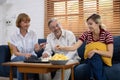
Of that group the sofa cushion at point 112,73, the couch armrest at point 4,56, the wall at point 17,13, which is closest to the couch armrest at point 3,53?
the couch armrest at point 4,56

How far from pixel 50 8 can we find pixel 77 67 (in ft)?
5.23

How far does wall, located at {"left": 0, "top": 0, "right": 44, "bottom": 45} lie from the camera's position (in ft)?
13.2

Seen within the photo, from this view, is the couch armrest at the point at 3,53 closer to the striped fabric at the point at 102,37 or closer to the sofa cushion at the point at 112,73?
the striped fabric at the point at 102,37

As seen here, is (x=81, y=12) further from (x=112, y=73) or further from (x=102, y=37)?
(x=112, y=73)

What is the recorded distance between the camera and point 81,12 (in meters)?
3.76

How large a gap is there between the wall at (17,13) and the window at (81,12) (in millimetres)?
135

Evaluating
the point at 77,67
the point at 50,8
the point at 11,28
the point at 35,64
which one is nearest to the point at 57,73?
the point at 77,67

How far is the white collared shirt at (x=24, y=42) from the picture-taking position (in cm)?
302

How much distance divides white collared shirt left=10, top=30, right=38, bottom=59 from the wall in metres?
0.93

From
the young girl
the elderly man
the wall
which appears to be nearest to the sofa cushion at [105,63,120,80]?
the young girl

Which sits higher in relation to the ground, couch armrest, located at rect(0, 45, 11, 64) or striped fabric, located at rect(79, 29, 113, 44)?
striped fabric, located at rect(79, 29, 113, 44)

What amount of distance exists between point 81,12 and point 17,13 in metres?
1.27

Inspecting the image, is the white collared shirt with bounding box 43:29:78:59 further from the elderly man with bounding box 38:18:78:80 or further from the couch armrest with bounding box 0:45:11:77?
the couch armrest with bounding box 0:45:11:77

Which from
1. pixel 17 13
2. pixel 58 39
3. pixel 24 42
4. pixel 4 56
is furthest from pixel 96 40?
pixel 17 13
